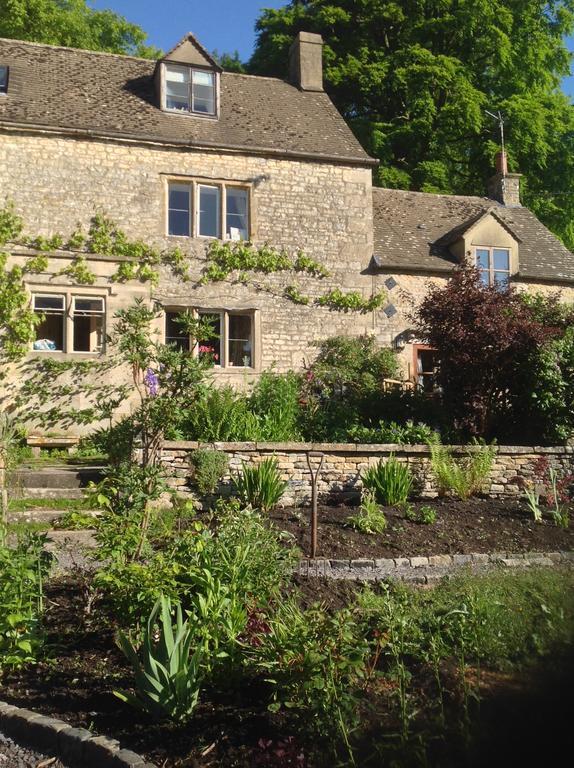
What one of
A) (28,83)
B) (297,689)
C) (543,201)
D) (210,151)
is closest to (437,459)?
(297,689)

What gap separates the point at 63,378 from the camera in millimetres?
15867

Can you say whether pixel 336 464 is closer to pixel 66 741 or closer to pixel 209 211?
pixel 66 741

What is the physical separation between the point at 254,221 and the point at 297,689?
15.1 metres

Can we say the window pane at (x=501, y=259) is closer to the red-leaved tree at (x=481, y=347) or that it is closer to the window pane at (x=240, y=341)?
the red-leaved tree at (x=481, y=347)

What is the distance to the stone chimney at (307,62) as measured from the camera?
20.5 meters

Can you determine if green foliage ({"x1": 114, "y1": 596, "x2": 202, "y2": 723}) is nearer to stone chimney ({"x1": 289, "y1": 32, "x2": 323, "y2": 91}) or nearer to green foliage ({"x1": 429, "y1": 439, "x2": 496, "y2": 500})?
green foliage ({"x1": 429, "y1": 439, "x2": 496, "y2": 500})

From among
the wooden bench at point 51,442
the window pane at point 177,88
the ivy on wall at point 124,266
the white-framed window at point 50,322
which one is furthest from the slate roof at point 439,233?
the wooden bench at point 51,442

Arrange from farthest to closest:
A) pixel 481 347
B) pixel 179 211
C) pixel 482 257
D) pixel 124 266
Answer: pixel 482 257
pixel 179 211
pixel 124 266
pixel 481 347

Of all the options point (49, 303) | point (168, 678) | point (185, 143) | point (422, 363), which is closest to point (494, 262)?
point (422, 363)

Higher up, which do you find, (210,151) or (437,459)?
(210,151)

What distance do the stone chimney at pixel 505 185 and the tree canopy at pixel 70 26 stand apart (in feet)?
52.4

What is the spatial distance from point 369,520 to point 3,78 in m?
14.3

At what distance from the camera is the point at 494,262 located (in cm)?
1969

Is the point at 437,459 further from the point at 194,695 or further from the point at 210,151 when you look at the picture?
the point at 210,151
